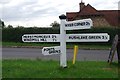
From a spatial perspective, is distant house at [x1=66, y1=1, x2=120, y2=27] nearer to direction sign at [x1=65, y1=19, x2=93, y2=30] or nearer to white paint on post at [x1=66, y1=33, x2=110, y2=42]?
direction sign at [x1=65, y1=19, x2=93, y2=30]

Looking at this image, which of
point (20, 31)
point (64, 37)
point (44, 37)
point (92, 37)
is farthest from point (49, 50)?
point (20, 31)

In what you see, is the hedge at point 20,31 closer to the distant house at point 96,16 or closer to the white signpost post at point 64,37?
the distant house at point 96,16

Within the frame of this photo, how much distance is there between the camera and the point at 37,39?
37.1 ft

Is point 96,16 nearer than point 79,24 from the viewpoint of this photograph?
No

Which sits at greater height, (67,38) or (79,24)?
(79,24)

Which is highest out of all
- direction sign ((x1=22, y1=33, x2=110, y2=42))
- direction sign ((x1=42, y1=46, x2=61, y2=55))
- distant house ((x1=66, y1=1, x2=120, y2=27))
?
distant house ((x1=66, y1=1, x2=120, y2=27))

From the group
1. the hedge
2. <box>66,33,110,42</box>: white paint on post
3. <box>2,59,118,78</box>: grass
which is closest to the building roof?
the hedge

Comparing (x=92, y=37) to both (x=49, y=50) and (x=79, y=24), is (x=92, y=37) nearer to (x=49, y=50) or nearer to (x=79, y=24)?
(x=79, y=24)

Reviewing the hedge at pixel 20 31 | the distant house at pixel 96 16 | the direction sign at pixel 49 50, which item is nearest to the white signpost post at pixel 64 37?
the direction sign at pixel 49 50

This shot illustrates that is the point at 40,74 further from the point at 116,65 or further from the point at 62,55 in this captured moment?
the point at 116,65

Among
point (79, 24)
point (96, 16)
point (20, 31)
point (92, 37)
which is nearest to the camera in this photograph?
point (92, 37)

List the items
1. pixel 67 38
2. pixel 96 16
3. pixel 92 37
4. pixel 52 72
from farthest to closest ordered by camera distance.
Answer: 1. pixel 96 16
2. pixel 67 38
3. pixel 92 37
4. pixel 52 72

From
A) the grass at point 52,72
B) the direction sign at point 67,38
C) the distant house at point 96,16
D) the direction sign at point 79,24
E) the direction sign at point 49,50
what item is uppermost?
the distant house at point 96,16

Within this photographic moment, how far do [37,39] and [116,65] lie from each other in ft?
9.83
